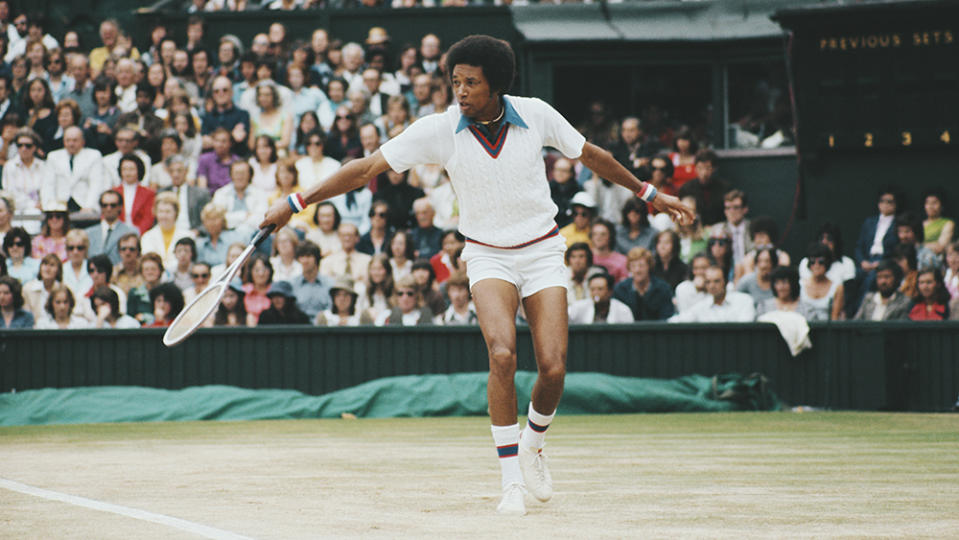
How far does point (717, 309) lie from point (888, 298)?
5.16 ft

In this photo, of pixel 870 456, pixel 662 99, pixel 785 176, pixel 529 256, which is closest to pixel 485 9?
pixel 662 99

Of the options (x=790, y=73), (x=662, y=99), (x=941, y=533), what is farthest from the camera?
(x=662, y=99)

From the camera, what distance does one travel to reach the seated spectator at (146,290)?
44.1ft

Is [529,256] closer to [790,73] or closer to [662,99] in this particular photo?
[790,73]

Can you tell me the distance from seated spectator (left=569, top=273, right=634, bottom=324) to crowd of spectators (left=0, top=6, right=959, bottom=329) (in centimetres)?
2

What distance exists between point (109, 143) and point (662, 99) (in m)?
7.15

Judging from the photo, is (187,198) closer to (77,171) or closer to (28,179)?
(77,171)

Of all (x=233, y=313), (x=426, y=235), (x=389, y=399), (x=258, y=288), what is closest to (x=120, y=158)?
(x=258, y=288)

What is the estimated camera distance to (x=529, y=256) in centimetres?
602

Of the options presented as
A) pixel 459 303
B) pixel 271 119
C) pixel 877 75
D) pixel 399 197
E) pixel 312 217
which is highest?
pixel 877 75

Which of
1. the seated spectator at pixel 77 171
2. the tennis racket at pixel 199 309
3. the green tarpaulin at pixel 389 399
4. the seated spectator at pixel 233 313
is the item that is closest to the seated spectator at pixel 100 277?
the seated spectator at pixel 233 313

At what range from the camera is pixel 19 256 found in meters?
14.3

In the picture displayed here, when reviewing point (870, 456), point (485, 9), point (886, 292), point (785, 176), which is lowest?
point (870, 456)

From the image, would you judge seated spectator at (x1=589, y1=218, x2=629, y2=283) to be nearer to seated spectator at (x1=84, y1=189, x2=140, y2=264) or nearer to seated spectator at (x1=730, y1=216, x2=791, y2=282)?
seated spectator at (x1=730, y1=216, x2=791, y2=282)
